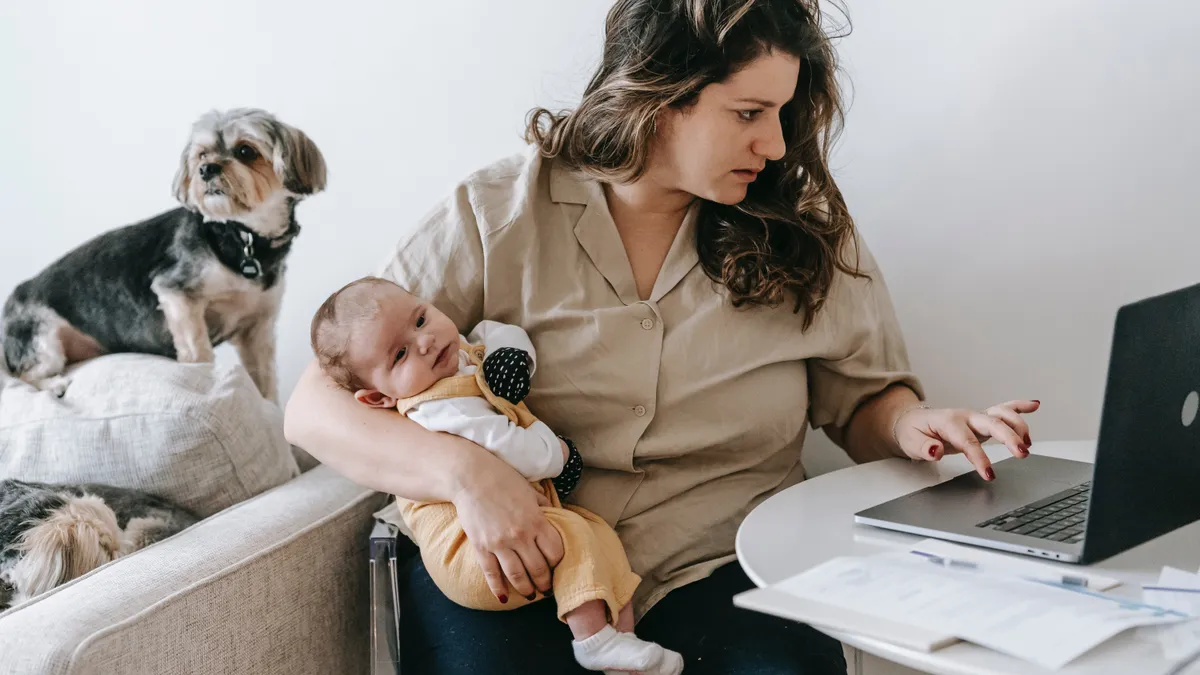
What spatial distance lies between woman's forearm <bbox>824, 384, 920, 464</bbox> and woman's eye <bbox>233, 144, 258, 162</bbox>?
1068mm

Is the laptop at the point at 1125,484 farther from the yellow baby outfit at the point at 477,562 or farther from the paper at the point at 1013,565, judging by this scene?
the yellow baby outfit at the point at 477,562

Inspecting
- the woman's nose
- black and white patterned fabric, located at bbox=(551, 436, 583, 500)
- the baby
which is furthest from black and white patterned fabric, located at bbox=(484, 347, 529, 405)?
the woman's nose

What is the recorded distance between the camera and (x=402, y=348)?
1.30 meters

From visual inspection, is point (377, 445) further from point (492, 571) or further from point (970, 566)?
point (970, 566)

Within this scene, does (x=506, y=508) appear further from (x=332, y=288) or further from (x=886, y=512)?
(x=332, y=288)

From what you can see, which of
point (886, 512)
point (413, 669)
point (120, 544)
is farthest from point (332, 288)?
point (886, 512)

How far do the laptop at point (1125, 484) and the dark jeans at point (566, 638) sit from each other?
0.20m

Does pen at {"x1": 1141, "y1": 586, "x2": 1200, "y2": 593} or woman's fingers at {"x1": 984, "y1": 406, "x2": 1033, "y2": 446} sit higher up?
woman's fingers at {"x1": 984, "y1": 406, "x2": 1033, "y2": 446}

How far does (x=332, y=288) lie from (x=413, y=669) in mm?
846

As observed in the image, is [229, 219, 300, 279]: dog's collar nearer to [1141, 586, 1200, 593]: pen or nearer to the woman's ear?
the woman's ear

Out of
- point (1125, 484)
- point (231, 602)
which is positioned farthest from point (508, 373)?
point (1125, 484)

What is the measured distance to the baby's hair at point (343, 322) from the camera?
50.9 inches

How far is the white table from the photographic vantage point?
820mm

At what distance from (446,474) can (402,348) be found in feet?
0.55
